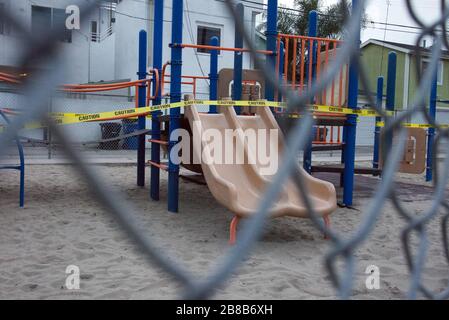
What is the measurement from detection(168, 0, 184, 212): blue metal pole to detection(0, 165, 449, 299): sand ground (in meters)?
0.27

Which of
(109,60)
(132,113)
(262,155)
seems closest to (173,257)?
(262,155)

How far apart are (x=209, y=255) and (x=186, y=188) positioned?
3685mm

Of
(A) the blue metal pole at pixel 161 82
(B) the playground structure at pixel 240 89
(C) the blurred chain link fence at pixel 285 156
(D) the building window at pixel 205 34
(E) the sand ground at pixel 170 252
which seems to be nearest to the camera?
(C) the blurred chain link fence at pixel 285 156

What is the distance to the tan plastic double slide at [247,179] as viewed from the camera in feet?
13.2

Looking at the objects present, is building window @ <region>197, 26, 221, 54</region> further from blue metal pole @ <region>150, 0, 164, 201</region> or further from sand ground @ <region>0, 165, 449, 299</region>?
sand ground @ <region>0, 165, 449, 299</region>

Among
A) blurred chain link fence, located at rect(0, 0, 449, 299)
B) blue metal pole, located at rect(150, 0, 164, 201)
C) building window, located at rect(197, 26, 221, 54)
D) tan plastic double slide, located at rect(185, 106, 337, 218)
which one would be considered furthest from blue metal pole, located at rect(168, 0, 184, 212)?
building window, located at rect(197, 26, 221, 54)

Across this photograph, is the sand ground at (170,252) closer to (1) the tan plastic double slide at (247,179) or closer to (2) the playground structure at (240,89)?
(1) the tan plastic double slide at (247,179)

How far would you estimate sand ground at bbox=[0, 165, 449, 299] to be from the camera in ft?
9.29

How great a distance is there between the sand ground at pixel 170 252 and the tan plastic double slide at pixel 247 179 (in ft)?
1.07

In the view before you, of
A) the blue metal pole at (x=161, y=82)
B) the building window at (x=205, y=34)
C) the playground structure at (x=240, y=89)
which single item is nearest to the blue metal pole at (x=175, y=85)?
the playground structure at (x=240, y=89)

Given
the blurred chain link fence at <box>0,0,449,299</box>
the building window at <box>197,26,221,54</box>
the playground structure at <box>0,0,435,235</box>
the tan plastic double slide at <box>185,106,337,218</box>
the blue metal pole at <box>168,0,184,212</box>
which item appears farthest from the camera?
the building window at <box>197,26,221,54</box>

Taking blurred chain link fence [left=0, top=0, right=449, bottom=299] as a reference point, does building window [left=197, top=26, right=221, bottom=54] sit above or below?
above
